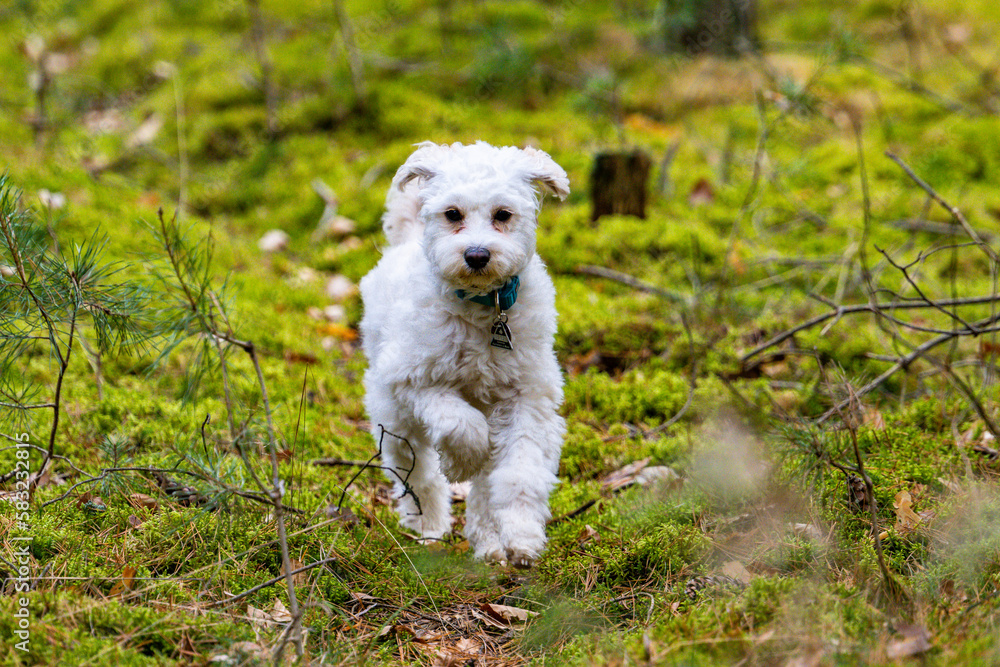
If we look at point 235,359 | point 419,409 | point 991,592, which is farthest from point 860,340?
point 235,359

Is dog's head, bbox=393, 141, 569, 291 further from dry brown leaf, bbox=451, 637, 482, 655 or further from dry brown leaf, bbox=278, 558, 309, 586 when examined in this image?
dry brown leaf, bbox=451, 637, 482, 655

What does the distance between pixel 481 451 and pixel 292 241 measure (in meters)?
5.02

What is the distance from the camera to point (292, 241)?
26.2 feet

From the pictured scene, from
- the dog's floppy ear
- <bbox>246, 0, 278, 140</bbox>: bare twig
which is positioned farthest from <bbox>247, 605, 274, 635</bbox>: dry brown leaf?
<bbox>246, 0, 278, 140</bbox>: bare twig

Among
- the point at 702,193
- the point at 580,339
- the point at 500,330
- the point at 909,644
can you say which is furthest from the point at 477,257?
the point at 702,193

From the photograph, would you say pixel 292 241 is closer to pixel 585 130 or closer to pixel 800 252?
pixel 585 130

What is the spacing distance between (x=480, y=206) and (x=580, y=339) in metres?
2.66

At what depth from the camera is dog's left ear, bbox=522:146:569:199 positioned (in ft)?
12.5

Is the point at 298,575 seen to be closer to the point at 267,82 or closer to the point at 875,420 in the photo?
the point at 875,420

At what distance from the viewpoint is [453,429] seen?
11.4ft

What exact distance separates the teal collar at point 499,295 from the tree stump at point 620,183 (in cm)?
390

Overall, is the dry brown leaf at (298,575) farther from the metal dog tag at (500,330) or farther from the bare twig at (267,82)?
the bare twig at (267,82)

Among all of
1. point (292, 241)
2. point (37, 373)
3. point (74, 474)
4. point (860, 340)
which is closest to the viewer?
point (74, 474)

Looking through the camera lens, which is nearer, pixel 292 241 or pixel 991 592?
pixel 991 592
